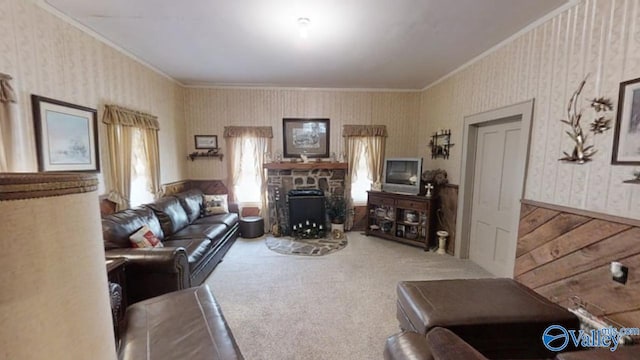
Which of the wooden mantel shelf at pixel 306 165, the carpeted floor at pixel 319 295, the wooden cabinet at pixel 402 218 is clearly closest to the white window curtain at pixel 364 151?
the wooden mantel shelf at pixel 306 165

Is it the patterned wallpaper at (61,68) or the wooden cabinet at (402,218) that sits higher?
the patterned wallpaper at (61,68)

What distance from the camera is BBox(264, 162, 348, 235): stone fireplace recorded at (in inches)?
197

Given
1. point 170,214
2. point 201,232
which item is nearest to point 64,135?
point 170,214

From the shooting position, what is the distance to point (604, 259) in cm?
194

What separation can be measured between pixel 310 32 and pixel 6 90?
8.33 ft

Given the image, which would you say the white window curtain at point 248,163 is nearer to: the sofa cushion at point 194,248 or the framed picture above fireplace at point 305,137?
the framed picture above fireplace at point 305,137

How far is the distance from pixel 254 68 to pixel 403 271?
3593 mm

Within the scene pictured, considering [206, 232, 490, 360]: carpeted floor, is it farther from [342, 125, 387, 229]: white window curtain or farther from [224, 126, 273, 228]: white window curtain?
[342, 125, 387, 229]: white window curtain

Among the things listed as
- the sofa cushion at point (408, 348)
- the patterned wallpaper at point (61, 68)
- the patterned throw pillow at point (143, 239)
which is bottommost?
the sofa cushion at point (408, 348)

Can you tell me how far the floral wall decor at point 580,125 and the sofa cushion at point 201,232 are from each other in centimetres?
384

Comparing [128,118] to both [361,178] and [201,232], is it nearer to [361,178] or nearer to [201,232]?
[201,232]

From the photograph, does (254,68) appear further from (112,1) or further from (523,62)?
(523,62)

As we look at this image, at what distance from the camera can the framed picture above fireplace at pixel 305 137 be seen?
16.8ft

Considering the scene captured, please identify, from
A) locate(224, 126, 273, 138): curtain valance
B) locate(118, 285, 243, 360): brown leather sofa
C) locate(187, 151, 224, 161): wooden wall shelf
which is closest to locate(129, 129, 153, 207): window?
locate(187, 151, 224, 161): wooden wall shelf
